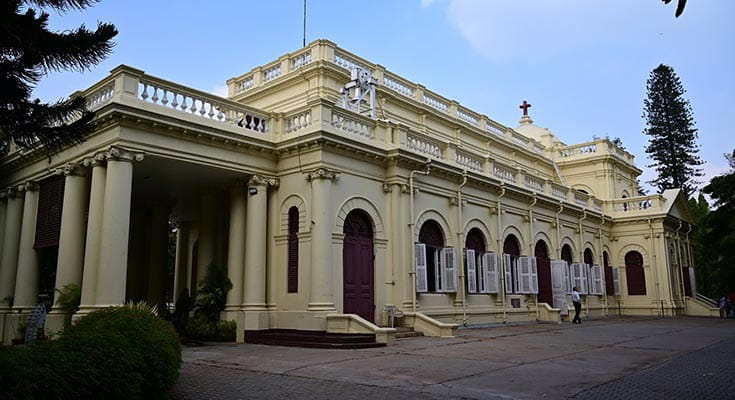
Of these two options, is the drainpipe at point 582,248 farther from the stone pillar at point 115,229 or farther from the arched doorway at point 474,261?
the stone pillar at point 115,229

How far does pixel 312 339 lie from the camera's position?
13.9 m

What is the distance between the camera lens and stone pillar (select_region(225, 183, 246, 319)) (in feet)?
51.7

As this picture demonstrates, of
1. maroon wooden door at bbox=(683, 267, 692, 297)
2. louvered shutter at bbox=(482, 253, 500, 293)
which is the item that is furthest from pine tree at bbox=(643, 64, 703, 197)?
louvered shutter at bbox=(482, 253, 500, 293)

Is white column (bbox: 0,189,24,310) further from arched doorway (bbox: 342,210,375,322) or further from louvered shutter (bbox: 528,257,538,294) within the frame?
louvered shutter (bbox: 528,257,538,294)

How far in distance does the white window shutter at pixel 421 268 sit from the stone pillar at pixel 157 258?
328 inches

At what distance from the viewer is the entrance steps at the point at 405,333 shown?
1560cm

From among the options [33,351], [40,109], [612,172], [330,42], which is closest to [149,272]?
[330,42]

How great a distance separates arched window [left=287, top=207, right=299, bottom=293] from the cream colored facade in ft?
0.35

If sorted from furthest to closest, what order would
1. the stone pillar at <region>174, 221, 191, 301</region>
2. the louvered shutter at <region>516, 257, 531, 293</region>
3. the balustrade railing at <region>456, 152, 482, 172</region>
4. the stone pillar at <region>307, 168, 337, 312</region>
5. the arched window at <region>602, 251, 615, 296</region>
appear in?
the arched window at <region>602, 251, 615, 296</region> → the louvered shutter at <region>516, 257, 531, 293</region> → the stone pillar at <region>174, 221, 191, 301</region> → the balustrade railing at <region>456, 152, 482, 172</region> → the stone pillar at <region>307, 168, 337, 312</region>

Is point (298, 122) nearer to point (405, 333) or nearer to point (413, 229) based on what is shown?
point (413, 229)

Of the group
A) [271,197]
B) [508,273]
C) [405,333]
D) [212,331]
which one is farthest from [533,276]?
[212,331]

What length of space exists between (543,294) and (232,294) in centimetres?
1364

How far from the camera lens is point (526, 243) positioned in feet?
76.0

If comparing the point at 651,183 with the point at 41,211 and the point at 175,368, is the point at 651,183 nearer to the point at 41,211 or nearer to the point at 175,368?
the point at 41,211
